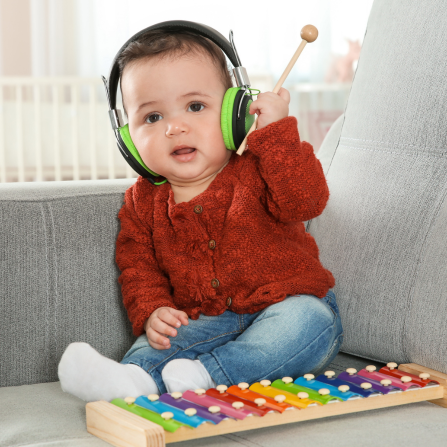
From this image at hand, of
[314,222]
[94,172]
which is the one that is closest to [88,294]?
[314,222]

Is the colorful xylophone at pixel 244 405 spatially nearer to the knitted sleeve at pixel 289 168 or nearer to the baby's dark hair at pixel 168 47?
the knitted sleeve at pixel 289 168

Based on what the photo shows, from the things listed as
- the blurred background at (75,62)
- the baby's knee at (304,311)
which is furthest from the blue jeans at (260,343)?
the blurred background at (75,62)

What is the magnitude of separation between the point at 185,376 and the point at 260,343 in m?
0.12

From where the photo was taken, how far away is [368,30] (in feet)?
3.67

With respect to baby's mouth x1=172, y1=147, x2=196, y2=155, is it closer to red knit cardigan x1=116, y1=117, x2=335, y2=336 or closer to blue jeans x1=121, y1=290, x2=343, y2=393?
red knit cardigan x1=116, y1=117, x2=335, y2=336

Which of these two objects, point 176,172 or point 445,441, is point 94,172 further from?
point 445,441

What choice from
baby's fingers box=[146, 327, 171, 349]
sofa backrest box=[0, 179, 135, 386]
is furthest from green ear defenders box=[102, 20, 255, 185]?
baby's fingers box=[146, 327, 171, 349]

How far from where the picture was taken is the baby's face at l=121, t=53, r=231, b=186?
3.09 ft

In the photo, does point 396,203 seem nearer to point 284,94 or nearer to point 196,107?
point 284,94

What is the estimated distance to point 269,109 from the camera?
0.92 m

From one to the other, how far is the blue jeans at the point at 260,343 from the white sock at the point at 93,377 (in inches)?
2.6

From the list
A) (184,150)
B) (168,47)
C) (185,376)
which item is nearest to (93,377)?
(185,376)

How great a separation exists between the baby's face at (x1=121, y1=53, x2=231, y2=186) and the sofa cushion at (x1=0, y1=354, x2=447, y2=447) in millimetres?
415

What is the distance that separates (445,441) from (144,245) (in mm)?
577
